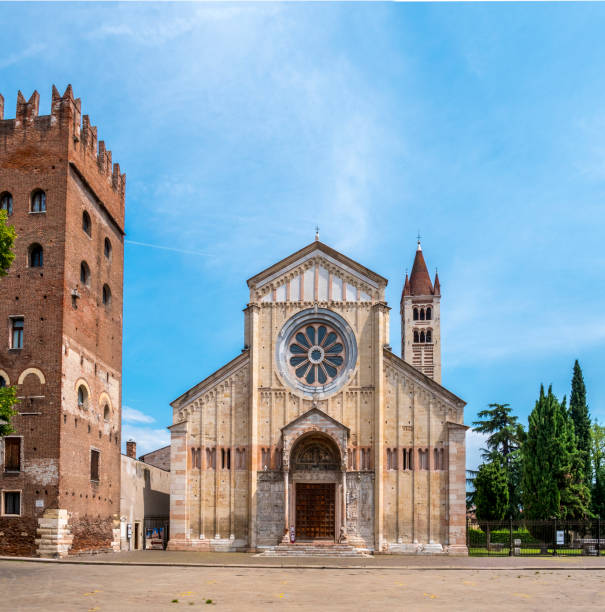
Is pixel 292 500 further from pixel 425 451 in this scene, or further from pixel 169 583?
pixel 169 583

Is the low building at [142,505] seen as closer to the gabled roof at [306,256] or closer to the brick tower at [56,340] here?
the brick tower at [56,340]

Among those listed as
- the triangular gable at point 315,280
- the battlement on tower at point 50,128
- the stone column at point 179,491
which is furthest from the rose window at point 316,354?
the battlement on tower at point 50,128

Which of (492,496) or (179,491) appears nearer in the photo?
(179,491)

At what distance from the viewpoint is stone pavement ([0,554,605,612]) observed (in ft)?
59.1

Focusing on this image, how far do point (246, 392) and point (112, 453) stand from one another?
726 cm

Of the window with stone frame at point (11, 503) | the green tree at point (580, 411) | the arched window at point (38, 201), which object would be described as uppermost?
the arched window at point (38, 201)

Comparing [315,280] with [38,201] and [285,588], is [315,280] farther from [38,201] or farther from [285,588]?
[285,588]

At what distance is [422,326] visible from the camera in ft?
280

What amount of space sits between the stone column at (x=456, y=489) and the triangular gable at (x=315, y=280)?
8127 millimetres

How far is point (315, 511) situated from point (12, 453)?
15100 millimetres

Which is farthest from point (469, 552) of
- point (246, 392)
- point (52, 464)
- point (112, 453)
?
point (52, 464)

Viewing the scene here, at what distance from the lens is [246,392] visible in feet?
139

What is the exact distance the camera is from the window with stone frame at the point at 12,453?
33.2 meters

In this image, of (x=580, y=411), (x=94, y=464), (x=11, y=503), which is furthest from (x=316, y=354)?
(x=580, y=411)
